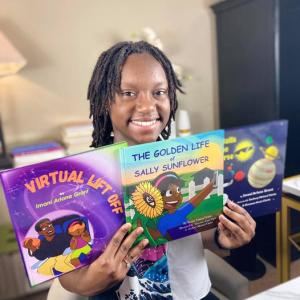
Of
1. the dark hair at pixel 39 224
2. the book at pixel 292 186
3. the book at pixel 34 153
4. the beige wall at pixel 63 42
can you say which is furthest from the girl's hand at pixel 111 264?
the beige wall at pixel 63 42

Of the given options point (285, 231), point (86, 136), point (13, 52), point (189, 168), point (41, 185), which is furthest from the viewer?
point (86, 136)

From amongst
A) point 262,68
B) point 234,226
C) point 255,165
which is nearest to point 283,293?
point 234,226

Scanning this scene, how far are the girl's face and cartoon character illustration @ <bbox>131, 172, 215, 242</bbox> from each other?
5.4 inches

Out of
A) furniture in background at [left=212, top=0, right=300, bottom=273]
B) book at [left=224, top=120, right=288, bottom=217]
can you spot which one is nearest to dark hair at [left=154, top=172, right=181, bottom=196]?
book at [left=224, top=120, right=288, bottom=217]

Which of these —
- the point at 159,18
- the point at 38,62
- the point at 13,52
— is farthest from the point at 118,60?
the point at 159,18

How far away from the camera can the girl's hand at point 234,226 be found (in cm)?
72

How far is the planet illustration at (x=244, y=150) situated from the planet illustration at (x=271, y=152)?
3 cm

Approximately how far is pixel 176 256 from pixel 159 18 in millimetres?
1557

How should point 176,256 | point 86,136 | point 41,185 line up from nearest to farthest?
point 41,185 → point 176,256 → point 86,136

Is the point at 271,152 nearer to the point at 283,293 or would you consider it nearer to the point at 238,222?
the point at 238,222

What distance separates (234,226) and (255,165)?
0.14 metres

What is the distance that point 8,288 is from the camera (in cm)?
162

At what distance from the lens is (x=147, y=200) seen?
64cm

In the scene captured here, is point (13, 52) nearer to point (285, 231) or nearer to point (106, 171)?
point (106, 171)
